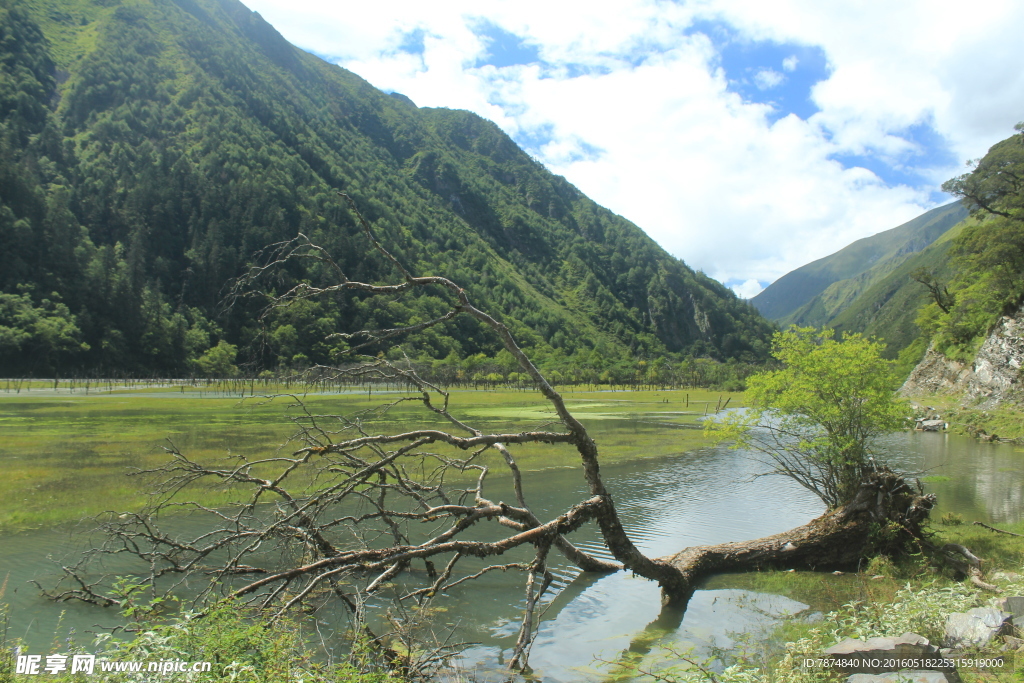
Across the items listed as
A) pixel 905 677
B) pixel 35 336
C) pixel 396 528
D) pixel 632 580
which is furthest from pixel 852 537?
pixel 35 336

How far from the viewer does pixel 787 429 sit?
1664cm

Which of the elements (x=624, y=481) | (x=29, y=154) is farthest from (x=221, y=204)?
(x=624, y=481)

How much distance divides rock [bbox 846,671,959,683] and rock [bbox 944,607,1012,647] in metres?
2.13

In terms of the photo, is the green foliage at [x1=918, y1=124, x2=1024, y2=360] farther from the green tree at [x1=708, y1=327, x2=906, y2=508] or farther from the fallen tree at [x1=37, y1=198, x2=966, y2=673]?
the fallen tree at [x1=37, y1=198, x2=966, y2=673]

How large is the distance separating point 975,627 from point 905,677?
2793mm

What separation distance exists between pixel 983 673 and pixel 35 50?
933ft

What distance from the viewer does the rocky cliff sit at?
42750 mm

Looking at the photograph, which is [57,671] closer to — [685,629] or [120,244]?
[685,629]

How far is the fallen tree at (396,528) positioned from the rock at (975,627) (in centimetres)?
436

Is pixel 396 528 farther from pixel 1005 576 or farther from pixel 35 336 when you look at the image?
pixel 35 336

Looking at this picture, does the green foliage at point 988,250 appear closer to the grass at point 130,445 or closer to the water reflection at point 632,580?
the water reflection at point 632,580

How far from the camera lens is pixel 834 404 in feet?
51.8

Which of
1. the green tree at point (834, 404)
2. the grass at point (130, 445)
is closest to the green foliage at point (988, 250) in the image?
the grass at point (130, 445)

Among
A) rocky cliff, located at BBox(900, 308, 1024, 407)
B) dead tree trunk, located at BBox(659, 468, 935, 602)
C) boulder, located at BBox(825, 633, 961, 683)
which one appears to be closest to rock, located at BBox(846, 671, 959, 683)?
boulder, located at BBox(825, 633, 961, 683)
